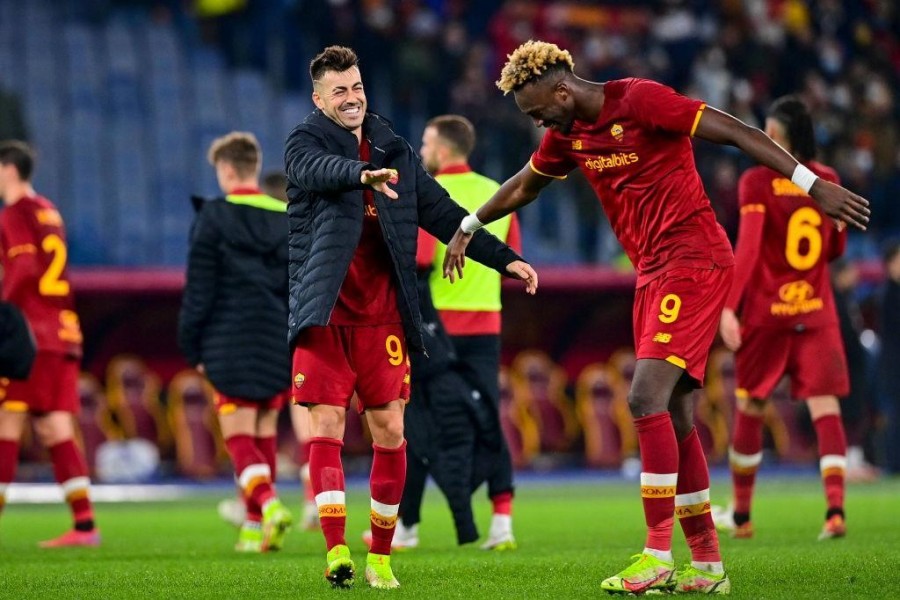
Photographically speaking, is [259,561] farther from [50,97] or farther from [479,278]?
[50,97]

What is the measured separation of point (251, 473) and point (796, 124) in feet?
12.8

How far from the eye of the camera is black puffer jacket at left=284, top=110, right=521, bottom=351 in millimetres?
6270

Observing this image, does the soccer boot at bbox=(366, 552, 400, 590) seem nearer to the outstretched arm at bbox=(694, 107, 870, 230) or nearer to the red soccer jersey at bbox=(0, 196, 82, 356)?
the outstretched arm at bbox=(694, 107, 870, 230)

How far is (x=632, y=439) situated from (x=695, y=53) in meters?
7.16

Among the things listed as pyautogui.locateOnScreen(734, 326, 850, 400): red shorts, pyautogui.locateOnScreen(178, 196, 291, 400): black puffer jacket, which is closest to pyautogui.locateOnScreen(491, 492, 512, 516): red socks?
pyautogui.locateOnScreen(178, 196, 291, 400): black puffer jacket

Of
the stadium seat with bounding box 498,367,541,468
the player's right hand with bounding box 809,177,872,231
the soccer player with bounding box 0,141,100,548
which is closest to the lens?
the player's right hand with bounding box 809,177,872,231

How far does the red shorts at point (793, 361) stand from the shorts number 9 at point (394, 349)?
3238mm

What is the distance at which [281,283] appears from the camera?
9.57m

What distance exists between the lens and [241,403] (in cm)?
930

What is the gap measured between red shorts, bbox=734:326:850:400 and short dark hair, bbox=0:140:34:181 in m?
4.79

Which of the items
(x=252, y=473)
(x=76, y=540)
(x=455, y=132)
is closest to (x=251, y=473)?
(x=252, y=473)

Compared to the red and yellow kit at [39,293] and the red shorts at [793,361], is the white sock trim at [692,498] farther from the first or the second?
the red and yellow kit at [39,293]

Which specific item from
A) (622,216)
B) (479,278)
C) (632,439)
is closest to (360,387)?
(622,216)

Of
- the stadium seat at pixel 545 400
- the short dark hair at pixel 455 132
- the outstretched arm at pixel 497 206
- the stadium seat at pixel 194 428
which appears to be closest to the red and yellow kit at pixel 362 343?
the outstretched arm at pixel 497 206
